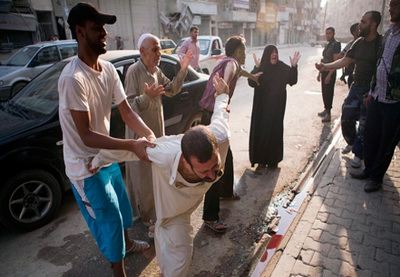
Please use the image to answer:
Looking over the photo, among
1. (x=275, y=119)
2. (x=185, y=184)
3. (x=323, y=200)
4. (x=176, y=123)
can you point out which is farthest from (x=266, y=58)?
(x=185, y=184)

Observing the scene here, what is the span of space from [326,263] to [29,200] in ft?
9.74

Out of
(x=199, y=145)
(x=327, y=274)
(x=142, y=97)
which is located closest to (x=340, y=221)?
(x=327, y=274)

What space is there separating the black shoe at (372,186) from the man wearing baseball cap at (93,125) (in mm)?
3005

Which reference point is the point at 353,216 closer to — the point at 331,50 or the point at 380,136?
the point at 380,136

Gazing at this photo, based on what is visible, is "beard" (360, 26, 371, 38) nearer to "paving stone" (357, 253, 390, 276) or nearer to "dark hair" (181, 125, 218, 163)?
"paving stone" (357, 253, 390, 276)

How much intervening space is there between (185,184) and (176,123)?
2907 mm

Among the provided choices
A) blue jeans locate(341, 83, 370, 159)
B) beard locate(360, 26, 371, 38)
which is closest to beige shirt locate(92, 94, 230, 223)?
beard locate(360, 26, 371, 38)

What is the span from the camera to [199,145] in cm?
149

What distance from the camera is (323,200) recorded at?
3.50 m

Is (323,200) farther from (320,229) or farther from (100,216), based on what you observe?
(100,216)

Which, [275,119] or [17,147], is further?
[275,119]

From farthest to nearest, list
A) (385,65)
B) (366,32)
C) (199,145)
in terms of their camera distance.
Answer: (366,32) < (385,65) < (199,145)

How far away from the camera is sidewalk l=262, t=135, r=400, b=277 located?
2457 millimetres

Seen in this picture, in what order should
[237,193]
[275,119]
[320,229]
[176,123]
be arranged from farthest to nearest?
1. [176,123]
2. [275,119]
3. [237,193]
4. [320,229]
